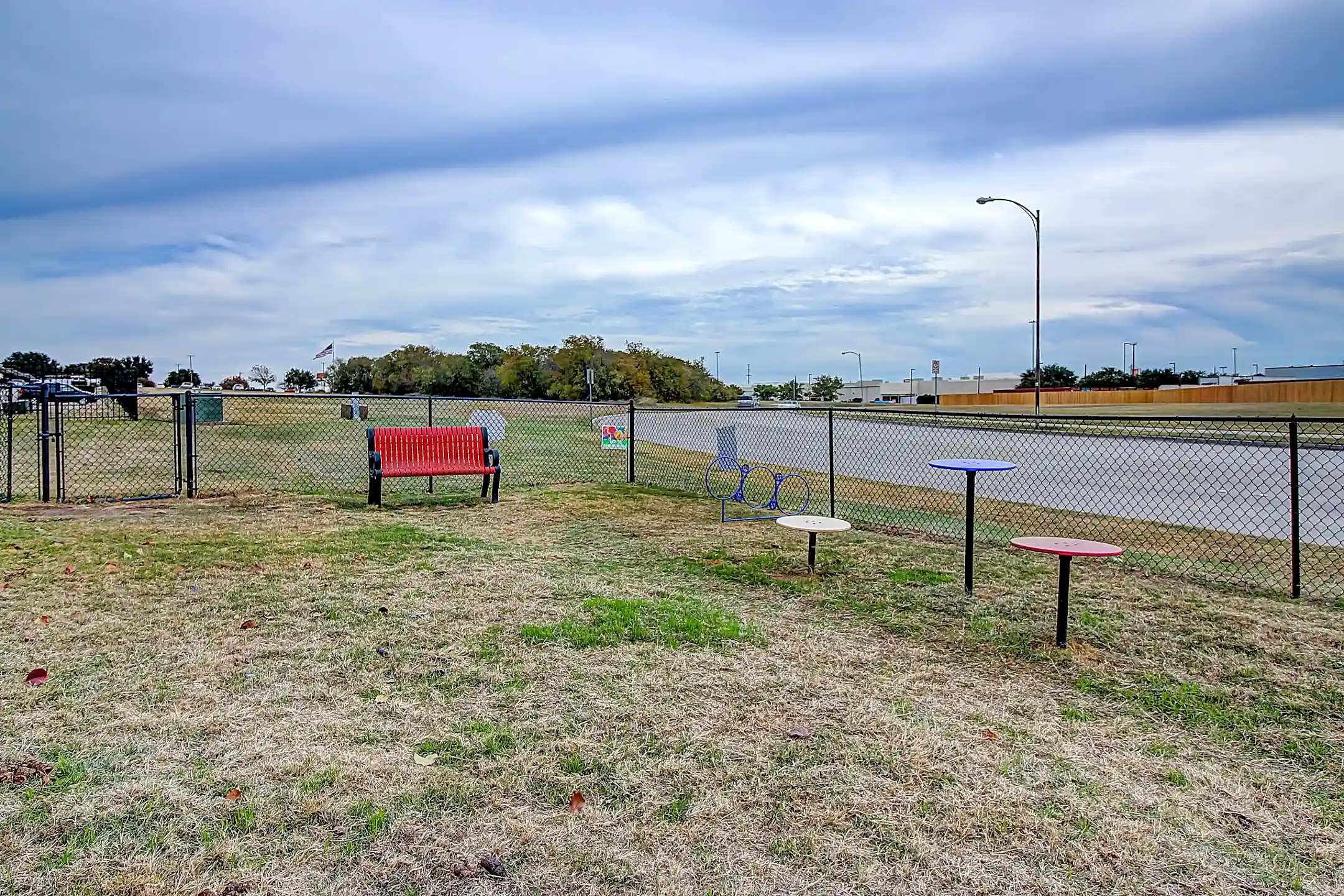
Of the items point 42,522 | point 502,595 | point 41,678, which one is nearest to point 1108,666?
point 502,595

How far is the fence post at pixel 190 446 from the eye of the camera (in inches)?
430

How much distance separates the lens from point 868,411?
10117mm

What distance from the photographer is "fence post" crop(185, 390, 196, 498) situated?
1092cm

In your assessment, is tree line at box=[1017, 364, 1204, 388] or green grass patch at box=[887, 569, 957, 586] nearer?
green grass patch at box=[887, 569, 957, 586]

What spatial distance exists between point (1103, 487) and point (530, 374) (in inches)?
3210

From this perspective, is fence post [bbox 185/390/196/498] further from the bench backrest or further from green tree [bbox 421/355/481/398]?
green tree [bbox 421/355/481/398]

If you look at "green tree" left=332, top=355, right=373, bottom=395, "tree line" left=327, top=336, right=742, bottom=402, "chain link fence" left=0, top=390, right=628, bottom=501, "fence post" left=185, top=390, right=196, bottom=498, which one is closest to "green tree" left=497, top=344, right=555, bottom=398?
"tree line" left=327, top=336, right=742, bottom=402

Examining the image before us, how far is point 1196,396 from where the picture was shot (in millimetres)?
71250

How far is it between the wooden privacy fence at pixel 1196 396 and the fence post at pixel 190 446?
57275mm

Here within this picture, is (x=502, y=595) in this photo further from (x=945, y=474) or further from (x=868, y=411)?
(x=945, y=474)

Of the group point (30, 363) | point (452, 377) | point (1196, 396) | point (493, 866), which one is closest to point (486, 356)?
point (452, 377)

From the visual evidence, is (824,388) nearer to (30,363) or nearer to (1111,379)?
(1111,379)

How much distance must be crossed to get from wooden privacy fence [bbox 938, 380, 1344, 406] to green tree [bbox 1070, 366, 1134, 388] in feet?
84.7

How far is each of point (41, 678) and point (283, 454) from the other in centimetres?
1490
